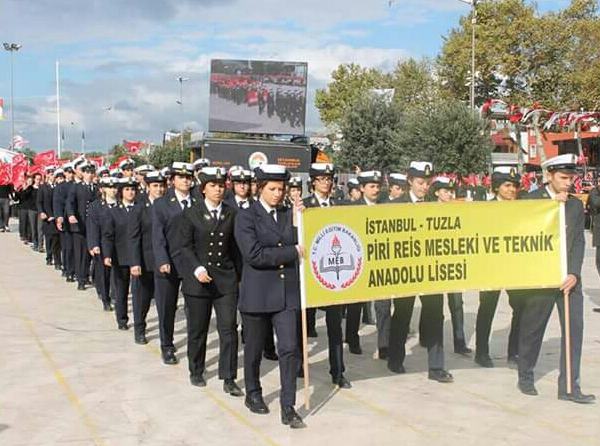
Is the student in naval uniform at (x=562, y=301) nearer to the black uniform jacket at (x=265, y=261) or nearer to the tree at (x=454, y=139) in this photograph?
the black uniform jacket at (x=265, y=261)

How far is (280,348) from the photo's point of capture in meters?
6.42

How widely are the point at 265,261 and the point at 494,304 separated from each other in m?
3.18

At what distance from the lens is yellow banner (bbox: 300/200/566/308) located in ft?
23.1

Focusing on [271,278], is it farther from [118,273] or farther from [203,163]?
[203,163]

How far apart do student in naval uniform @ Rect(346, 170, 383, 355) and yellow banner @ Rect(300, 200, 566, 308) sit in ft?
4.61

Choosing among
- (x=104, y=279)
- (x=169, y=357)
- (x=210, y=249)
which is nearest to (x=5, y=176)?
(x=104, y=279)

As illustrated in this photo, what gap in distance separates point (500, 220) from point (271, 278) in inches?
87.6

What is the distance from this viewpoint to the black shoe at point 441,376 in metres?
7.68

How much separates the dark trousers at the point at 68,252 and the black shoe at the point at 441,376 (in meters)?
8.94

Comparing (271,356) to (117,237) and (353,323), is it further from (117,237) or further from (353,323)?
(117,237)

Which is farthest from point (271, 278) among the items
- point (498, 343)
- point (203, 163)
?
point (203, 163)

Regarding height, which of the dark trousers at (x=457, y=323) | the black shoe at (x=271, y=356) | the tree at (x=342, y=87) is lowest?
the black shoe at (x=271, y=356)

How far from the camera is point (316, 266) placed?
6.81 metres

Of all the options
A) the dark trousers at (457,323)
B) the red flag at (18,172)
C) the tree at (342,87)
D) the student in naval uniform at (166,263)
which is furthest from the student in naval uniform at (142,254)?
the tree at (342,87)
